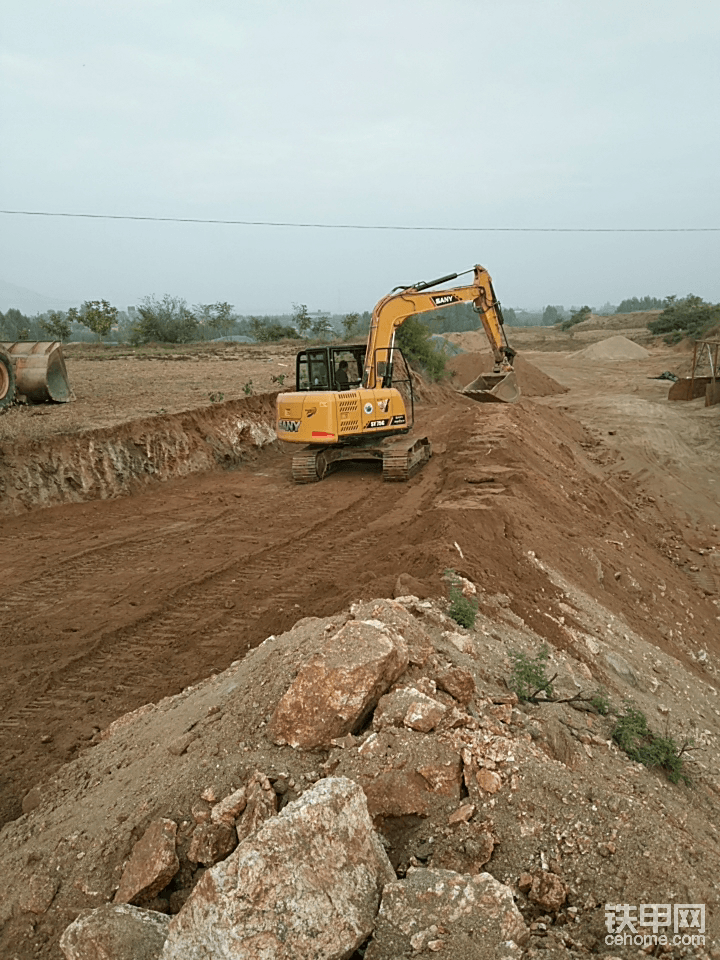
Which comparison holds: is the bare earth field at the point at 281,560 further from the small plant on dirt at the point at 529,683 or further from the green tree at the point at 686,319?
the green tree at the point at 686,319

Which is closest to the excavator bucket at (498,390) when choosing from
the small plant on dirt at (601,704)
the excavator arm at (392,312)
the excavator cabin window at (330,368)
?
the excavator arm at (392,312)

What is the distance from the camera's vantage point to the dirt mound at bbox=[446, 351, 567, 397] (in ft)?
91.5

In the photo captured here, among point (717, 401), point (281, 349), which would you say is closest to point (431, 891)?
point (717, 401)

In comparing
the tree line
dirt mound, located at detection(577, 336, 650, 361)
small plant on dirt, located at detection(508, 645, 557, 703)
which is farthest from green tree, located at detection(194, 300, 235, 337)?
small plant on dirt, located at detection(508, 645, 557, 703)

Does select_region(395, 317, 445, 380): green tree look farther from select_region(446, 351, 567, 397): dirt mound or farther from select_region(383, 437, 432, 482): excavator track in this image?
select_region(383, 437, 432, 482): excavator track

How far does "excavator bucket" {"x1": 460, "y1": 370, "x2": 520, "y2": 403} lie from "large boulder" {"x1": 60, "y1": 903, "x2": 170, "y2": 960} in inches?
570

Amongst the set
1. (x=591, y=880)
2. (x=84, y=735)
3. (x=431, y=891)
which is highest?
(x=431, y=891)

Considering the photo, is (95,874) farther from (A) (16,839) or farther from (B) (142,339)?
(B) (142,339)

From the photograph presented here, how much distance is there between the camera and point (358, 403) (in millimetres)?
11719

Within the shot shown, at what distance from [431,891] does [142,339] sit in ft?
126

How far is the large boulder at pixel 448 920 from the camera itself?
8.00ft

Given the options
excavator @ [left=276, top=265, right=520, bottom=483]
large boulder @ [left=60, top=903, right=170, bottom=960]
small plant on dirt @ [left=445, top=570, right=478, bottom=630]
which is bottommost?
large boulder @ [left=60, top=903, right=170, bottom=960]

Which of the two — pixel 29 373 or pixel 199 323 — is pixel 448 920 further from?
pixel 199 323

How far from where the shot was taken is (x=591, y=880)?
2.91 metres
